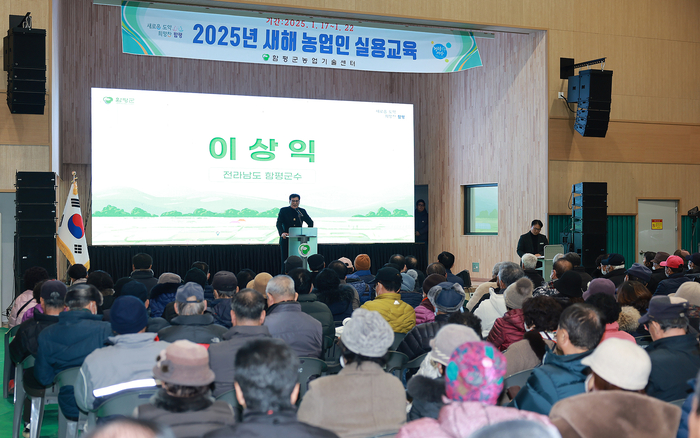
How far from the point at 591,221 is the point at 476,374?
27.4 ft

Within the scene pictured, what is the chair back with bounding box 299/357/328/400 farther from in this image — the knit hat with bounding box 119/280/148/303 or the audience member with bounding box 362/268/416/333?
the knit hat with bounding box 119/280/148/303

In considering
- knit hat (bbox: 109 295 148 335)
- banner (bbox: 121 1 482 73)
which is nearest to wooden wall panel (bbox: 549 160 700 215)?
banner (bbox: 121 1 482 73)

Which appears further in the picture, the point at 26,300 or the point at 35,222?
the point at 35,222

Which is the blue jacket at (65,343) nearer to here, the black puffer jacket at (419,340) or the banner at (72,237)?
the black puffer jacket at (419,340)

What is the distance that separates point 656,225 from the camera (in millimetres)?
10586

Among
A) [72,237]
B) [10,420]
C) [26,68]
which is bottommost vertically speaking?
[10,420]

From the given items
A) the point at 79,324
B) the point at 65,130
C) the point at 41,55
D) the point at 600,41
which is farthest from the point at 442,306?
the point at 65,130

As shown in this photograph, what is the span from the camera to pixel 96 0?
26.9 feet

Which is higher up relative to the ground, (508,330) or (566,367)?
(566,367)

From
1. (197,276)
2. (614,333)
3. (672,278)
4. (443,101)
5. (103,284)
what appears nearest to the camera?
(614,333)

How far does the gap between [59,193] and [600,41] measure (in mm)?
9291

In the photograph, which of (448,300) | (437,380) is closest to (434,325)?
(448,300)

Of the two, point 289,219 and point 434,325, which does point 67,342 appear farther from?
point 289,219

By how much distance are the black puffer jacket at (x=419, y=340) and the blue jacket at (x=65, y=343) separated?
5.50ft
